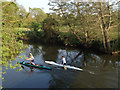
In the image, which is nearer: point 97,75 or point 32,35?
point 97,75

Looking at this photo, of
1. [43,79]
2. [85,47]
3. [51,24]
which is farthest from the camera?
[51,24]

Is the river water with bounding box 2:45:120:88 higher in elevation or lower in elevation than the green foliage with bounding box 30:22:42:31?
lower

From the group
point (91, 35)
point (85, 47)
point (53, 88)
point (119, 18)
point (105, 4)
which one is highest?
point (105, 4)

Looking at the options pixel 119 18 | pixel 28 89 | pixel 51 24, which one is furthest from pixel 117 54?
pixel 51 24

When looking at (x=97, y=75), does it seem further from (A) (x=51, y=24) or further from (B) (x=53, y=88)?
(A) (x=51, y=24)

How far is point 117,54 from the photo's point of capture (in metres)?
16.7

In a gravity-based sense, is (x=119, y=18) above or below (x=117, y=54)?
above

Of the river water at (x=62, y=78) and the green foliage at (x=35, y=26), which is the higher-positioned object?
the green foliage at (x=35, y=26)

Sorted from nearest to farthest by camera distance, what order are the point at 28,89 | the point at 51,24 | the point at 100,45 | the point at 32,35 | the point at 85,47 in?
the point at 28,89, the point at 100,45, the point at 85,47, the point at 51,24, the point at 32,35

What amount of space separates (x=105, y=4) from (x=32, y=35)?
2245cm

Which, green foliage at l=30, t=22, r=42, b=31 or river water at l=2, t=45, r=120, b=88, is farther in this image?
green foliage at l=30, t=22, r=42, b=31

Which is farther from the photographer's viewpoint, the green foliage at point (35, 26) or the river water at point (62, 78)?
the green foliage at point (35, 26)

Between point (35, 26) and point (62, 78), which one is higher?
point (35, 26)

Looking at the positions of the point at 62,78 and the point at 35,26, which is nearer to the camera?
Answer: the point at 62,78
